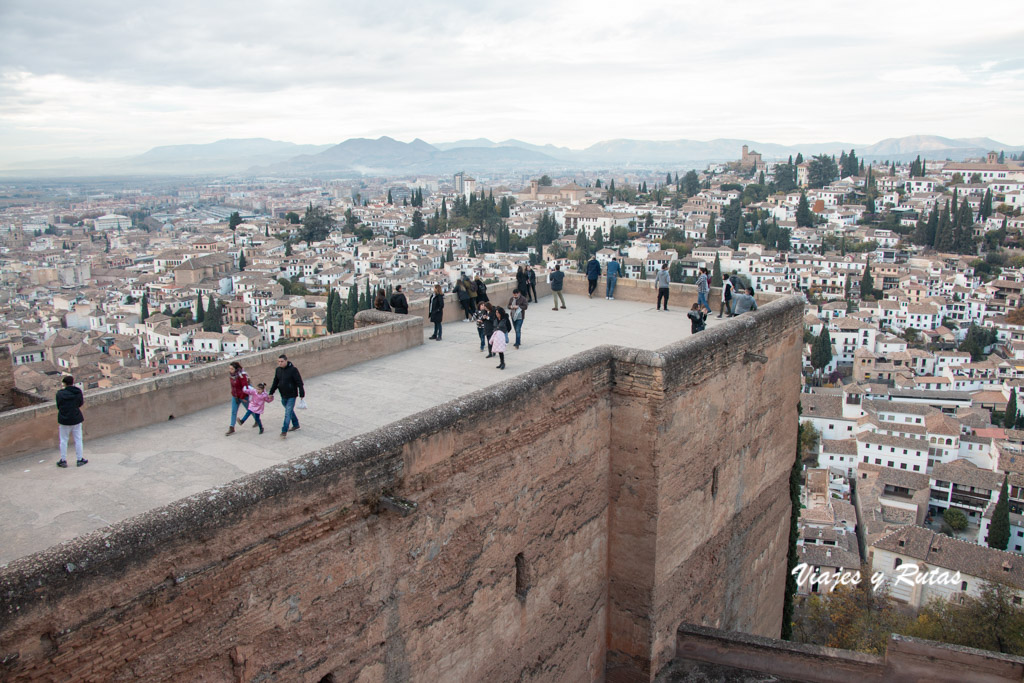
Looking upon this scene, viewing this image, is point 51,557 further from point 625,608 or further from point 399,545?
point 625,608

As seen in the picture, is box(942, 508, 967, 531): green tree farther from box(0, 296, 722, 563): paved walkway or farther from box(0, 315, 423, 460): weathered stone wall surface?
box(0, 315, 423, 460): weathered stone wall surface

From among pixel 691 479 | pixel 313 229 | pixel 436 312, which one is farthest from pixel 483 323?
pixel 313 229

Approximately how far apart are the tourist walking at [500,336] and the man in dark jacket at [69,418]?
486 centimetres

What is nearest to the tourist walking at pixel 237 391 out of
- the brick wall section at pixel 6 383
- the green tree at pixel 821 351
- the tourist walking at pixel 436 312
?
the brick wall section at pixel 6 383

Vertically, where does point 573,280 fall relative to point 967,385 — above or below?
above

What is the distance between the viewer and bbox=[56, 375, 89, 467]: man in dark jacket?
690 cm

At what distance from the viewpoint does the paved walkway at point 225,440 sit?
20.0 feet

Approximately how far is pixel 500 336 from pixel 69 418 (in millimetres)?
5040

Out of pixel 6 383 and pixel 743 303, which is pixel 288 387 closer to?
pixel 6 383

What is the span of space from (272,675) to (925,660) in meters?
7.18

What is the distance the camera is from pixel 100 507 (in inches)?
242

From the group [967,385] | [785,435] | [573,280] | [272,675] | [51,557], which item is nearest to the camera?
[51,557]

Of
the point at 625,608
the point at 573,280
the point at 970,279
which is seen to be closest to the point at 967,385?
the point at 970,279

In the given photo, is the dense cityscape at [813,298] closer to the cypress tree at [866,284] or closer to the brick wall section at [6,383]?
the brick wall section at [6,383]
